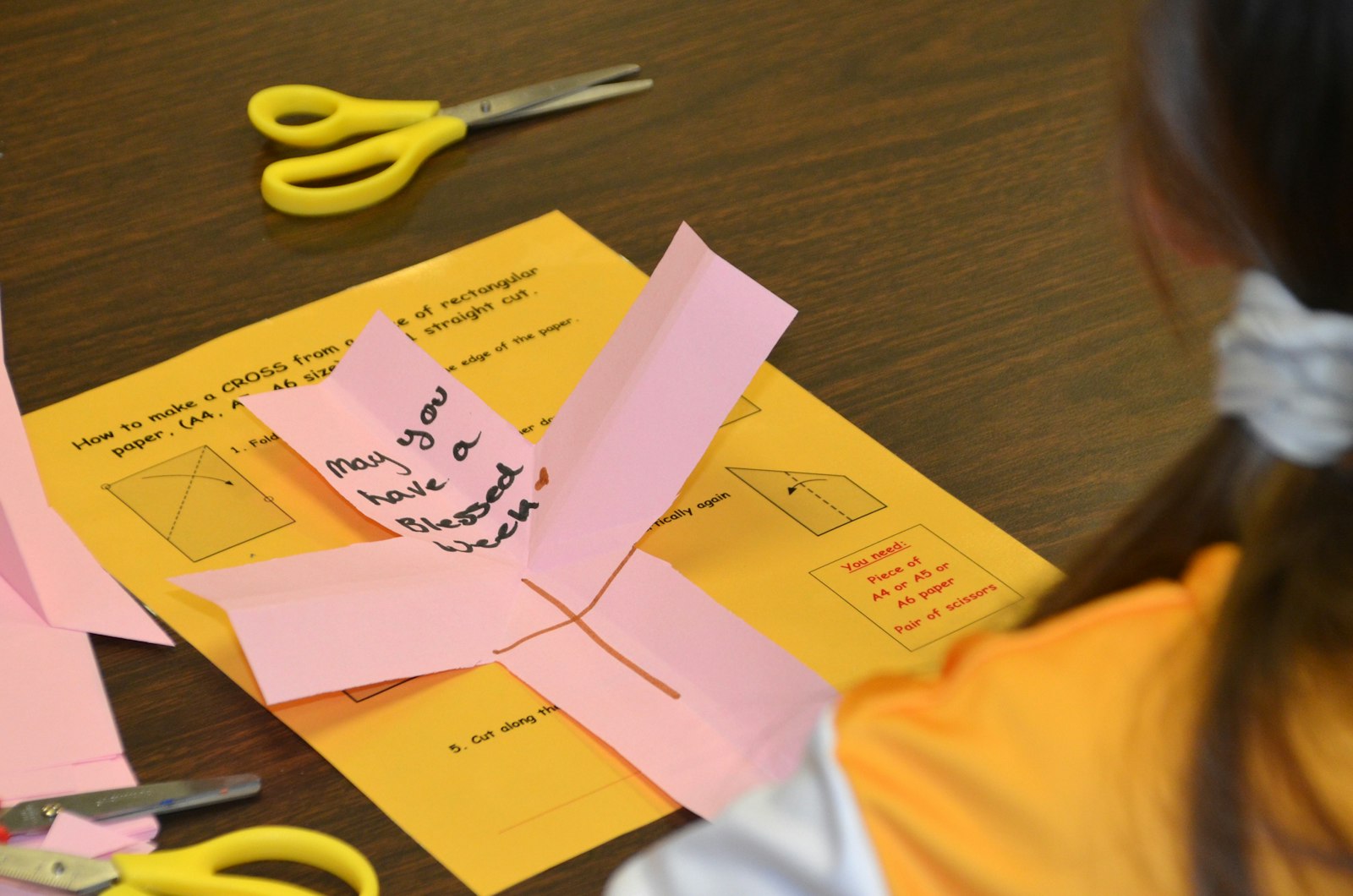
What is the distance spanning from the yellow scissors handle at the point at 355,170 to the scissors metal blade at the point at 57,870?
18.1 inches

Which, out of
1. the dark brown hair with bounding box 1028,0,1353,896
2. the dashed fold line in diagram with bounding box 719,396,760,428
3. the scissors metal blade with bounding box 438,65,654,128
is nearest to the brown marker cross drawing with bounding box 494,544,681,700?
the dashed fold line in diagram with bounding box 719,396,760,428

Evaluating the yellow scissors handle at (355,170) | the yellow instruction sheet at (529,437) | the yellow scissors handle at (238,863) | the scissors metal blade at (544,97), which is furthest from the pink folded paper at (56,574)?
the scissors metal blade at (544,97)

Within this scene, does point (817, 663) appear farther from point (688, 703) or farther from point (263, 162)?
point (263, 162)

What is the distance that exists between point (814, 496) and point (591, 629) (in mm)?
134

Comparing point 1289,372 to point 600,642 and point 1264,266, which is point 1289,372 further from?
point 600,642

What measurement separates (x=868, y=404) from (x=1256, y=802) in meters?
0.39

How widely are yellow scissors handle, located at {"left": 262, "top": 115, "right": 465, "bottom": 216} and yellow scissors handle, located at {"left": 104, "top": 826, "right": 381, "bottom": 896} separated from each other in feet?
1.46

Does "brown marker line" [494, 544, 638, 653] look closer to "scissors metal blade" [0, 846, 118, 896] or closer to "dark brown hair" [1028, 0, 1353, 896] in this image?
"scissors metal blade" [0, 846, 118, 896]

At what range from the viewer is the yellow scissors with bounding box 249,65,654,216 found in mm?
881

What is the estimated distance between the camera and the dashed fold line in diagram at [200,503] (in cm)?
67

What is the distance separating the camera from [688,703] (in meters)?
0.59

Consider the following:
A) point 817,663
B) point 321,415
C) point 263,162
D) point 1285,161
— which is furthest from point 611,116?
point 1285,161

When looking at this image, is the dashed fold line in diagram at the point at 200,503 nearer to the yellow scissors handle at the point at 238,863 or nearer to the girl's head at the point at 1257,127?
the yellow scissors handle at the point at 238,863

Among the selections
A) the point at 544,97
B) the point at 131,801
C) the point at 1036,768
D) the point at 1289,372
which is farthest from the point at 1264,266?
the point at 544,97
